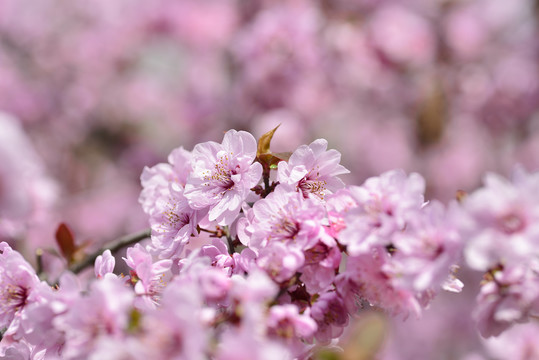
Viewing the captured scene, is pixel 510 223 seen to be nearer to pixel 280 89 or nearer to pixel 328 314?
pixel 328 314

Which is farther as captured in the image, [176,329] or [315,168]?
[315,168]

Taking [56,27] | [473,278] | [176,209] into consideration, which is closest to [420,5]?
[473,278]

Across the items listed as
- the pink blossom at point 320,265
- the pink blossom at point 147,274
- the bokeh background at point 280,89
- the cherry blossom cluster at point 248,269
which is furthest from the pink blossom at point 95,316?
the bokeh background at point 280,89

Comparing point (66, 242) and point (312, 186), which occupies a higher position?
point (312, 186)

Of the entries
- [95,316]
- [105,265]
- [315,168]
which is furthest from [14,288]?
[315,168]

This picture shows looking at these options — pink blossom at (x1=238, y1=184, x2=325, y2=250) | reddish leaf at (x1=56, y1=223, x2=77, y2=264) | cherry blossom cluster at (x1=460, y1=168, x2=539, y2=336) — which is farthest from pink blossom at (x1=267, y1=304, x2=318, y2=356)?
reddish leaf at (x1=56, y1=223, x2=77, y2=264)

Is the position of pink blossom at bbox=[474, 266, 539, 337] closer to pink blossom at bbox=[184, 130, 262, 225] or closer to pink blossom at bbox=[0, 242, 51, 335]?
pink blossom at bbox=[184, 130, 262, 225]

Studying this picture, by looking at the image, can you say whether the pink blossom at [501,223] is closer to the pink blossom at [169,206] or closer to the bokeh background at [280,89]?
the pink blossom at [169,206]
